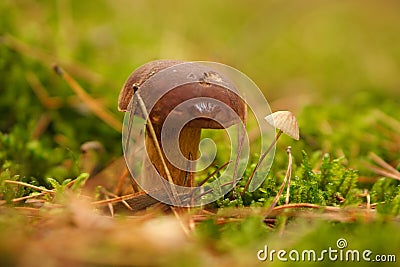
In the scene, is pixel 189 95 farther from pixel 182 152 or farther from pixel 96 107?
pixel 96 107


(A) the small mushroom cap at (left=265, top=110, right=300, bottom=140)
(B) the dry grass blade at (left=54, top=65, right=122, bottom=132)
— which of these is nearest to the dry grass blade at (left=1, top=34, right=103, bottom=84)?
(B) the dry grass blade at (left=54, top=65, right=122, bottom=132)

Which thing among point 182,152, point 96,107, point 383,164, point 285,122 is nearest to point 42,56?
point 96,107

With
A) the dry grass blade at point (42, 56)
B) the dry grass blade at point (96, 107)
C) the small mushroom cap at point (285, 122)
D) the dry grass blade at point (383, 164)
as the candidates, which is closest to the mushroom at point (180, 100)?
the small mushroom cap at point (285, 122)

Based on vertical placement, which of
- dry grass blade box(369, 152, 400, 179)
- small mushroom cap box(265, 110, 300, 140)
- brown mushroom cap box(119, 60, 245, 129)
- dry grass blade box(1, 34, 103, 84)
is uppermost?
dry grass blade box(1, 34, 103, 84)

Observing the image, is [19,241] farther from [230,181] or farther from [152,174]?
[230,181]

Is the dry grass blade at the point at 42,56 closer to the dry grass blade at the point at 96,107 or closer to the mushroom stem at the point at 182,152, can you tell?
the dry grass blade at the point at 96,107

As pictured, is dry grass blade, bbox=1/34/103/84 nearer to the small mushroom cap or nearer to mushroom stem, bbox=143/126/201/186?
mushroom stem, bbox=143/126/201/186

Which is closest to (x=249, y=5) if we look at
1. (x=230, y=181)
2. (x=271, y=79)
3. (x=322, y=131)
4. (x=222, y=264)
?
(x=271, y=79)
